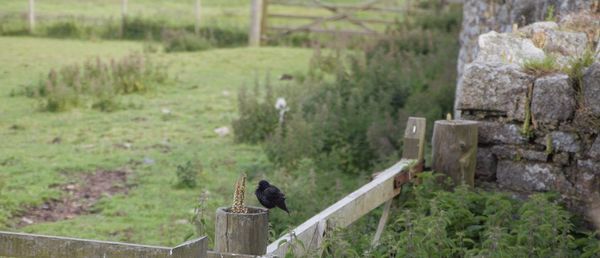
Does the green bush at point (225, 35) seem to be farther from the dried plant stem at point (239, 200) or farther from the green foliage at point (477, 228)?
the dried plant stem at point (239, 200)

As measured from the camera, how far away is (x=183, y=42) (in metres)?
20.1

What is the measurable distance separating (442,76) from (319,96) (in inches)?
57.0

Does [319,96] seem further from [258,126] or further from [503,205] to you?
[503,205]

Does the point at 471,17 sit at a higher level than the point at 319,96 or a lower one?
higher

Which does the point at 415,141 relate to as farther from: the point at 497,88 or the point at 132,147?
the point at 132,147

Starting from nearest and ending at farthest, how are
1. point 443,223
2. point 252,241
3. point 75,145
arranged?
point 252,241 < point 443,223 < point 75,145

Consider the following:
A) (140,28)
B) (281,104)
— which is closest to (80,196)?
(281,104)

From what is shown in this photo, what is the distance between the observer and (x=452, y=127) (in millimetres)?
6789

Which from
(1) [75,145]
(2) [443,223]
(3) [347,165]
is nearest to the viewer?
(2) [443,223]

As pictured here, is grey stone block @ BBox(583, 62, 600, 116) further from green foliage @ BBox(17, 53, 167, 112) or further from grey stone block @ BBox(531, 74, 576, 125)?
green foliage @ BBox(17, 53, 167, 112)

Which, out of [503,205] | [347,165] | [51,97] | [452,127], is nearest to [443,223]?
[503,205]

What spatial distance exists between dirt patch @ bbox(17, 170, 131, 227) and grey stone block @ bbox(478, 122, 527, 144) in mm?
3857

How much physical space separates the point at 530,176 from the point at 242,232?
311 cm

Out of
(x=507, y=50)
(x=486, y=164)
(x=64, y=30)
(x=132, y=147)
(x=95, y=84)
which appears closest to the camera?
(x=486, y=164)
